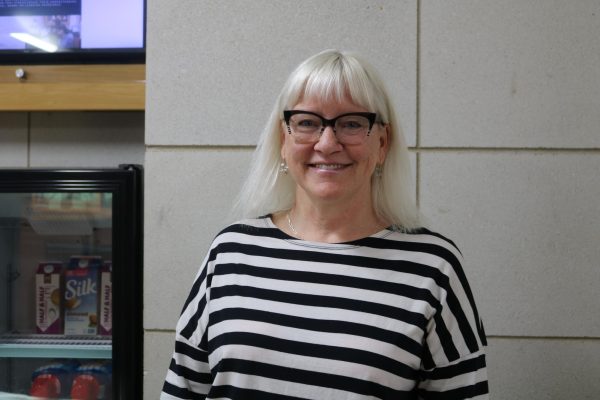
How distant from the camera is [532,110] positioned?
1.79 meters

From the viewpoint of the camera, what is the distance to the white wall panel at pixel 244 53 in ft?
5.99

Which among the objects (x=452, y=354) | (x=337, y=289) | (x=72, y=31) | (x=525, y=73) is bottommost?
(x=452, y=354)

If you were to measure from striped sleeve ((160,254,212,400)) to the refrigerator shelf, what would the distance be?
0.85m

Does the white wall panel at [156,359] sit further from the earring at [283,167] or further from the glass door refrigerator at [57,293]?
the earring at [283,167]

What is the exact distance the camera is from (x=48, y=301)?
2.24 meters

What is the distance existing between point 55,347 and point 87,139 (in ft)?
2.84

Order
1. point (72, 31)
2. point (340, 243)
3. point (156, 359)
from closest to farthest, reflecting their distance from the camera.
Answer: point (340, 243)
point (156, 359)
point (72, 31)

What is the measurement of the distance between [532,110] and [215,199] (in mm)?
1057

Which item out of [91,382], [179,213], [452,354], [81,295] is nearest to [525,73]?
[452,354]

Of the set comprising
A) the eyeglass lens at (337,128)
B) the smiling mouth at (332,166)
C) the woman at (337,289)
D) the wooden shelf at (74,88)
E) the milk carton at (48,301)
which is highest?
the wooden shelf at (74,88)

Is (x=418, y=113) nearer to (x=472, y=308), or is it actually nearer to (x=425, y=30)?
(x=425, y=30)

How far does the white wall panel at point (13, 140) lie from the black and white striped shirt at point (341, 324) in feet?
5.17

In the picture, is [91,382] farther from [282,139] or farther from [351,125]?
[351,125]

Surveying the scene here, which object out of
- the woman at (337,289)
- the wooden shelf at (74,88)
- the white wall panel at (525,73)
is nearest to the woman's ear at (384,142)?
the woman at (337,289)
